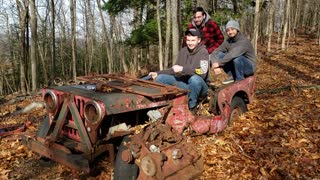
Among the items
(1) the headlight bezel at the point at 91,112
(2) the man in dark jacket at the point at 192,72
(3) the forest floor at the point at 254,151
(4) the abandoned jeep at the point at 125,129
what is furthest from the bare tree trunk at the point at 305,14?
(1) the headlight bezel at the point at 91,112

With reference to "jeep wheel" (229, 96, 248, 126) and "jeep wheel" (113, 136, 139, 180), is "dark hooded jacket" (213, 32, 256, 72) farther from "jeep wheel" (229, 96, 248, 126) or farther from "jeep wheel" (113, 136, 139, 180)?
"jeep wheel" (113, 136, 139, 180)

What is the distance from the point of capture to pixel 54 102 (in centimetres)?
417

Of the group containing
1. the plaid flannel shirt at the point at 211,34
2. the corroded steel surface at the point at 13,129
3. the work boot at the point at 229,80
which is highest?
the plaid flannel shirt at the point at 211,34

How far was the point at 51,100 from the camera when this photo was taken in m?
4.25

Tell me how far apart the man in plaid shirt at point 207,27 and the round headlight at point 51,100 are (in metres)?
3.40

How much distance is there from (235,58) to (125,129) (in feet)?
9.15

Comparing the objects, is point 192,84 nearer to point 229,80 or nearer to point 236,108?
point 236,108

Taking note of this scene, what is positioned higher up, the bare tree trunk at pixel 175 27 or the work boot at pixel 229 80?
the bare tree trunk at pixel 175 27

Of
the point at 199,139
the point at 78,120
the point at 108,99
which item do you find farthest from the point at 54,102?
the point at 199,139

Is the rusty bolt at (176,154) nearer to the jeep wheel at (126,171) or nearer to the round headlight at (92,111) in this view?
the jeep wheel at (126,171)

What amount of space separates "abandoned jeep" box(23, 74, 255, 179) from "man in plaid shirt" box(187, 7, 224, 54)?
2490 millimetres

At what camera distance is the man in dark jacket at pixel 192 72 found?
4582mm

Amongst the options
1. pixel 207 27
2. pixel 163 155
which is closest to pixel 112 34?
pixel 207 27

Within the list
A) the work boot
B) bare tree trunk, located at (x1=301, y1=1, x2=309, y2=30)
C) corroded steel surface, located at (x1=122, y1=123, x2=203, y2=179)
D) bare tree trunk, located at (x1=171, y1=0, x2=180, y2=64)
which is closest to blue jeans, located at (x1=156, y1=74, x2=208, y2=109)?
corroded steel surface, located at (x1=122, y1=123, x2=203, y2=179)
